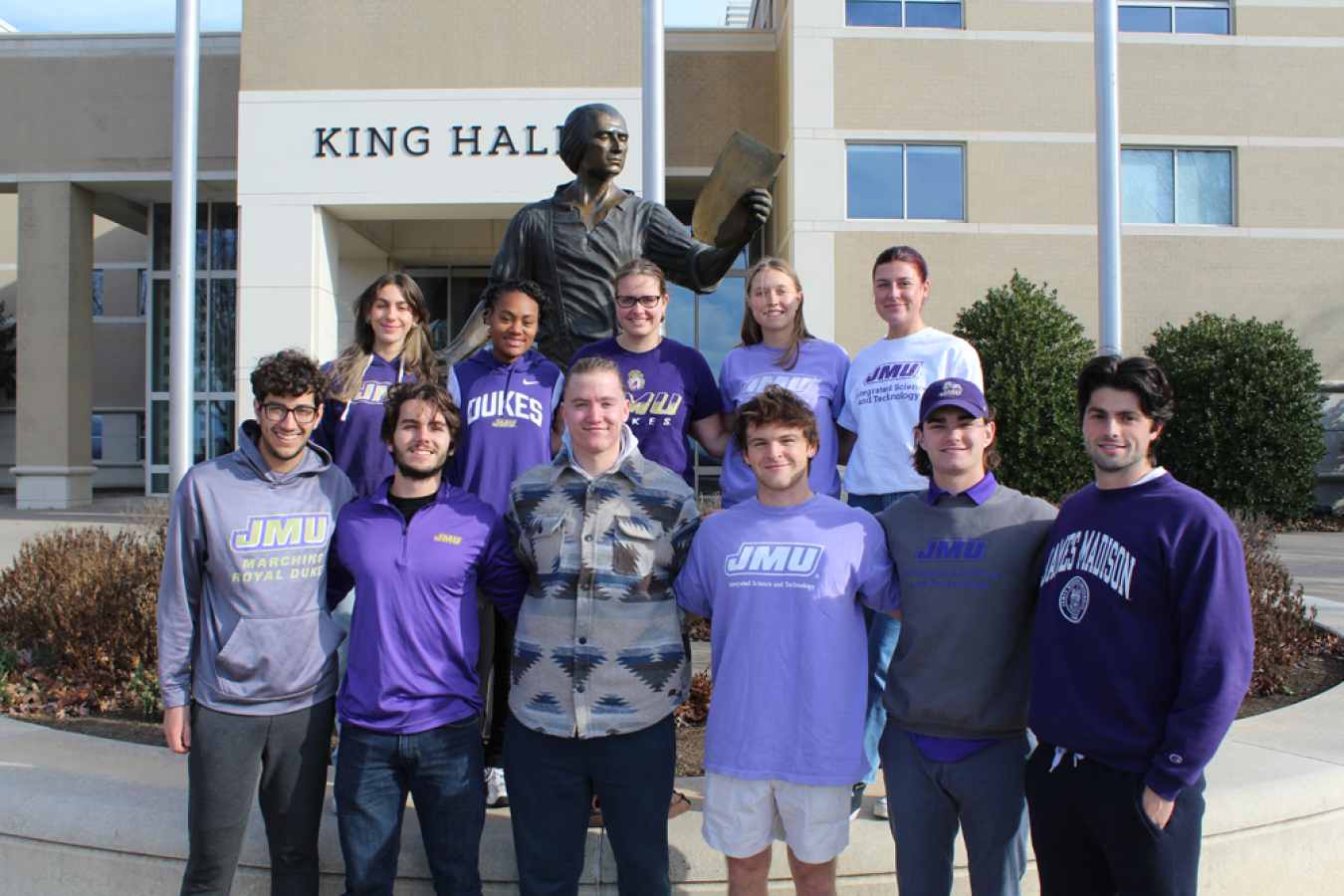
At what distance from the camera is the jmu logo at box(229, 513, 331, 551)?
2521 millimetres

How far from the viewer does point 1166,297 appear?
52.2 feet

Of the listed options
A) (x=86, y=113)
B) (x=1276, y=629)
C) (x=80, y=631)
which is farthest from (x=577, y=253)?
(x=86, y=113)

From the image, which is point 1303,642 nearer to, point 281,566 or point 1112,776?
point 1112,776

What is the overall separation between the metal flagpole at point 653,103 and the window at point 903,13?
9738 millimetres

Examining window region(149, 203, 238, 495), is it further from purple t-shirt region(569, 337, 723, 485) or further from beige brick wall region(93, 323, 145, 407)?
purple t-shirt region(569, 337, 723, 485)

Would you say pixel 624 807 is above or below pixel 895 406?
below

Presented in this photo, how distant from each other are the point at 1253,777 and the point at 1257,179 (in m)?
16.5

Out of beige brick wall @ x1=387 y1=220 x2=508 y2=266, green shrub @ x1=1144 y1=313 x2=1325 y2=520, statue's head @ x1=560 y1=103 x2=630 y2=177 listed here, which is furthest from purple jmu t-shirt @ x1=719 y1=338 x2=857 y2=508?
beige brick wall @ x1=387 y1=220 x2=508 y2=266

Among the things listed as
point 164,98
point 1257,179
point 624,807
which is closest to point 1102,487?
point 624,807

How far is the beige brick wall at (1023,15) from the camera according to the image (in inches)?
616

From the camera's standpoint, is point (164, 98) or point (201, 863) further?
point (164, 98)

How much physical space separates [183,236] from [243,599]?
8087mm

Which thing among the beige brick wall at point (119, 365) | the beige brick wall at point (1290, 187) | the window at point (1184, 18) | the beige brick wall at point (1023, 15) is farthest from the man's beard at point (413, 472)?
the beige brick wall at point (119, 365)

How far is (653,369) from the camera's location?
124 inches
